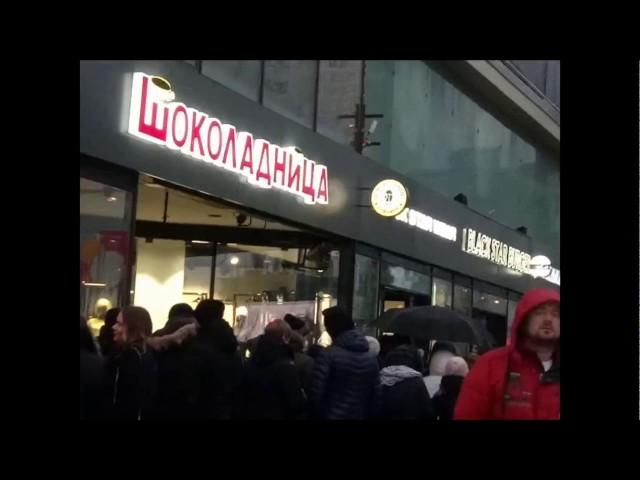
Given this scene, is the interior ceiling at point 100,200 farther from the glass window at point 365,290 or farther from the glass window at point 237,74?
the glass window at point 365,290

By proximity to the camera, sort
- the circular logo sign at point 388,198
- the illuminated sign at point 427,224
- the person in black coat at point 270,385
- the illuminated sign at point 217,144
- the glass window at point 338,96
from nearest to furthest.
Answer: the person in black coat at point 270,385
the illuminated sign at point 217,144
the glass window at point 338,96
the circular logo sign at point 388,198
the illuminated sign at point 427,224

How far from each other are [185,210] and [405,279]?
5.78m

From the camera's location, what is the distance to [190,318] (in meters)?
8.42

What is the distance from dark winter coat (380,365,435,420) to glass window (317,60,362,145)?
8976 millimetres

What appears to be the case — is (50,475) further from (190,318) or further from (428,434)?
(190,318)

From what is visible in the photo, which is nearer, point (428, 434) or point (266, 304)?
point (428, 434)

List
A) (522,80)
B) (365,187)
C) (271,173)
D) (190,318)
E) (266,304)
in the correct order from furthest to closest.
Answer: (522,80), (365,187), (266,304), (271,173), (190,318)

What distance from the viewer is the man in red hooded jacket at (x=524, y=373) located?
5.20 metres

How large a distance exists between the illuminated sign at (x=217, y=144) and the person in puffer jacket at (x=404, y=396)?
192 inches

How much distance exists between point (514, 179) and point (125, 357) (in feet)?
64.7

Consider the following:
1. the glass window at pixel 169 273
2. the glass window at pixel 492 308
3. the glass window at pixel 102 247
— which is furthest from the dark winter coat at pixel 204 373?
the glass window at pixel 492 308

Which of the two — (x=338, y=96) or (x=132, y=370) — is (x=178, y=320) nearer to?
(x=132, y=370)

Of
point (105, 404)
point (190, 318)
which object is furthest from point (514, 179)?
point (105, 404)

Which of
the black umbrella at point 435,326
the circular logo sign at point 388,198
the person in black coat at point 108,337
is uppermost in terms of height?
the circular logo sign at point 388,198
